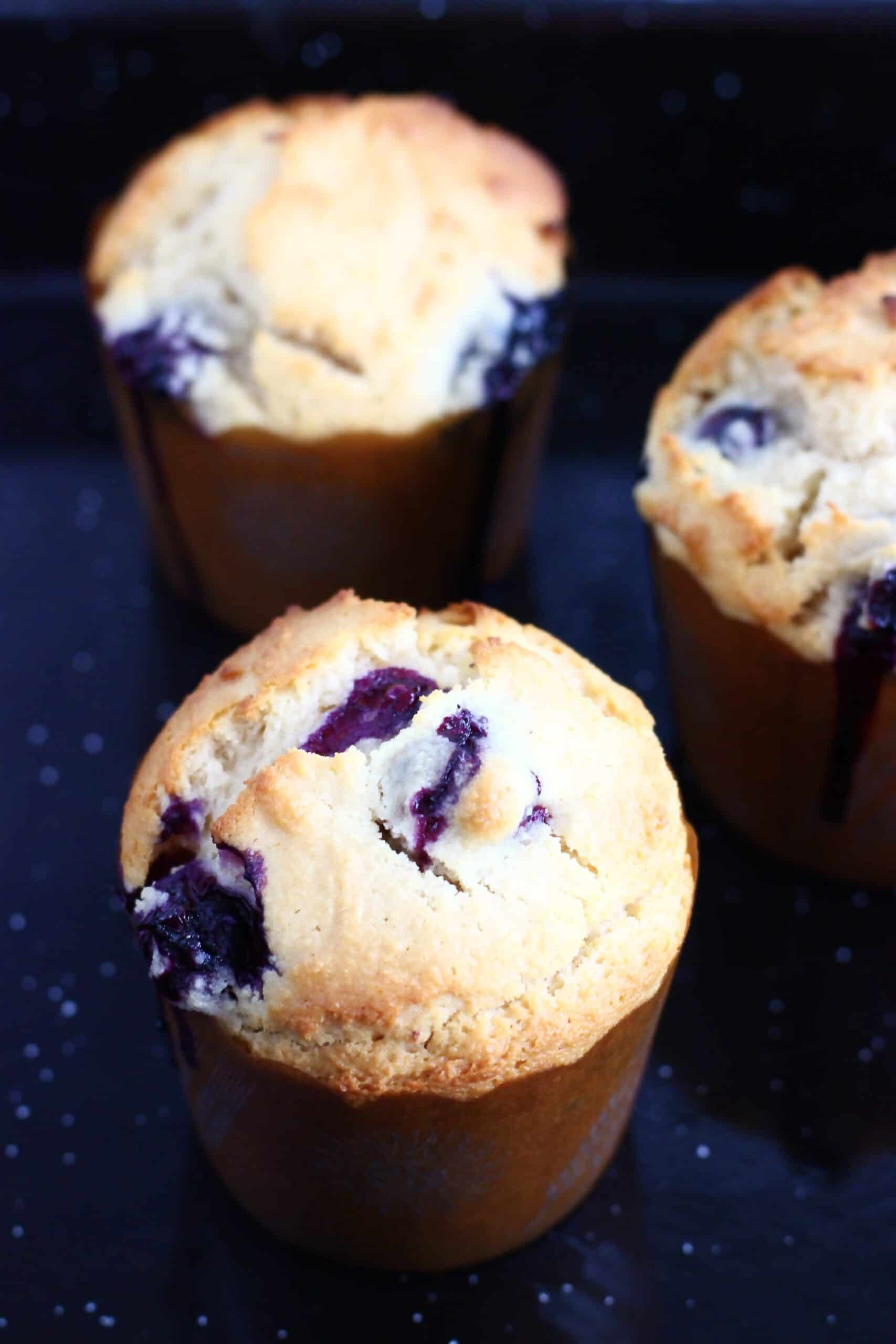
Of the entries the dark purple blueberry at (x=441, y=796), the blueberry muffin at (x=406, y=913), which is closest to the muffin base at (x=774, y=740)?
the blueberry muffin at (x=406, y=913)

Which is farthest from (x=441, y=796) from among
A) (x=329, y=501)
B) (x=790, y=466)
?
(x=329, y=501)

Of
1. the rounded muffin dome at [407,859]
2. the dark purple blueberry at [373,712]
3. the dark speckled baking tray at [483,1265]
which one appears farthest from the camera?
the dark speckled baking tray at [483,1265]

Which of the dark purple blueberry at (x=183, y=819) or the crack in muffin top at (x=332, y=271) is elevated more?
the crack in muffin top at (x=332, y=271)

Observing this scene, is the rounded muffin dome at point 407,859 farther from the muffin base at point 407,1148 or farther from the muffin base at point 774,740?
the muffin base at point 774,740

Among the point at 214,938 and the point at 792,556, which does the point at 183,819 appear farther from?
the point at 792,556

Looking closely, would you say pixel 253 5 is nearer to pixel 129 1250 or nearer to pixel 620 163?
pixel 620 163

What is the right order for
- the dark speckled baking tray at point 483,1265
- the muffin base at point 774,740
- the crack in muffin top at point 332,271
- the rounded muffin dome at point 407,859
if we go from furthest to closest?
1. the crack in muffin top at point 332,271
2. the muffin base at point 774,740
3. the dark speckled baking tray at point 483,1265
4. the rounded muffin dome at point 407,859

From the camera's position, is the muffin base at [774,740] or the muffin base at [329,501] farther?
the muffin base at [329,501]
